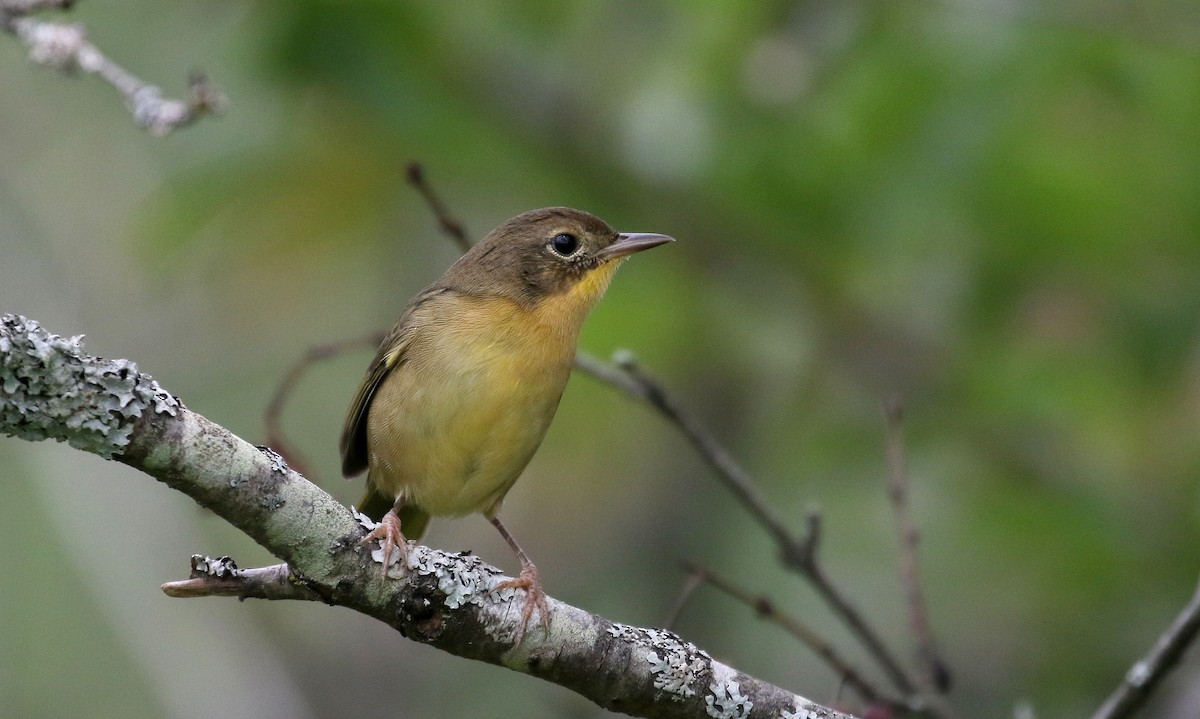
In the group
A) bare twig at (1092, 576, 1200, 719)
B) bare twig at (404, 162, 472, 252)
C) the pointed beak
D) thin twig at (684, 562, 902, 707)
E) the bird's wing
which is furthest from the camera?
the pointed beak

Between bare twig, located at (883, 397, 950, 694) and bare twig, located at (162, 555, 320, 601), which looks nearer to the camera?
bare twig, located at (162, 555, 320, 601)

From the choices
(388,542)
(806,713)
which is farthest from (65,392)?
(806,713)

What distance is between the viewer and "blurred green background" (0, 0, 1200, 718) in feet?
16.8

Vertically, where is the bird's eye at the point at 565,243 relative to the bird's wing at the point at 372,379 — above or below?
above

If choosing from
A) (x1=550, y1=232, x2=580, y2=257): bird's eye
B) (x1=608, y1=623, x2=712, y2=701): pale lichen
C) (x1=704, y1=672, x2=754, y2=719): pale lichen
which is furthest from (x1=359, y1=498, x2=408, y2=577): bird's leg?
(x1=550, y1=232, x2=580, y2=257): bird's eye

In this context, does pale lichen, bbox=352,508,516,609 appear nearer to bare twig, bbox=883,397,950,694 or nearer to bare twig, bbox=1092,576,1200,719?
bare twig, bbox=883,397,950,694

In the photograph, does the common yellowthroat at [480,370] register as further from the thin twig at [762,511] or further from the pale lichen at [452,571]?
the pale lichen at [452,571]

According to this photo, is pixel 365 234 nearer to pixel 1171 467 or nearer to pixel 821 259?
pixel 821 259

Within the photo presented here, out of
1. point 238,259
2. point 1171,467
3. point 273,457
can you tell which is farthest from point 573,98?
point 273,457

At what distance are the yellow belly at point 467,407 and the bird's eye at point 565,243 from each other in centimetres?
52

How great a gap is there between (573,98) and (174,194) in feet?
5.90

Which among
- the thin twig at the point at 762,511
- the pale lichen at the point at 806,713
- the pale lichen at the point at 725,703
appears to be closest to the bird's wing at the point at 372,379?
the thin twig at the point at 762,511

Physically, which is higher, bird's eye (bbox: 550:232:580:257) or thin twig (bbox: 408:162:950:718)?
bird's eye (bbox: 550:232:580:257)

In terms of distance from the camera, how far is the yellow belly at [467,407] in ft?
15.4
